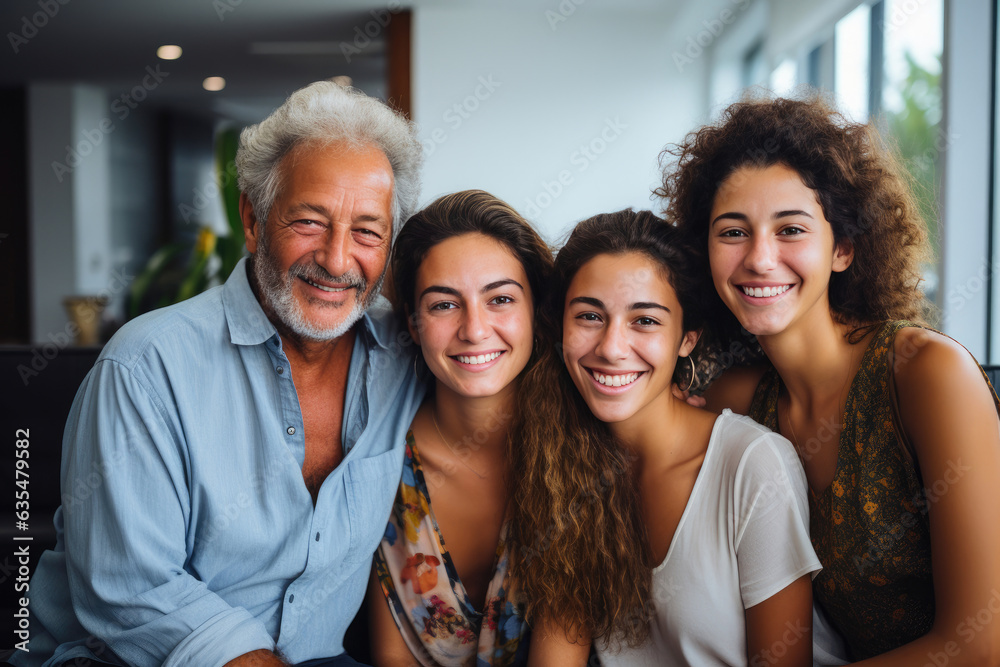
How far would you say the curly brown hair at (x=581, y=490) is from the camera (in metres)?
1.49

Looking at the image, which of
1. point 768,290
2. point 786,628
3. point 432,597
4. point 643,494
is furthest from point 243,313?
point 786,628

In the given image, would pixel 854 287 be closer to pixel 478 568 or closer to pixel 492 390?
pixel 492 390

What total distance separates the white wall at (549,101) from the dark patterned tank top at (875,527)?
4.17 metres

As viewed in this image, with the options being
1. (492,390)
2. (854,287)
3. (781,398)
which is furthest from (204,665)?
(854,287)

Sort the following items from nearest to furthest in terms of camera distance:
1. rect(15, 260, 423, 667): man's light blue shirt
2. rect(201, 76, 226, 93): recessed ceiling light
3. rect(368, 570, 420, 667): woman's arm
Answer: rect(15, 260, 423, 667): man's light blue shirt, rect(368, 570, 420, 667): woman's arm, rect(201, 76, 226, 93): recessed ceiling light

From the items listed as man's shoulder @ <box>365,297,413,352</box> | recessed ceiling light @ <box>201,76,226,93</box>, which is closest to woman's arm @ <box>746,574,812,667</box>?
man's shoulder @ <box>365,297,413,352</box>

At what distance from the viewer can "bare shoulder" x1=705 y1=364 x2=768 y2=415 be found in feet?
5.66

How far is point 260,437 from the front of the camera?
1517 mm

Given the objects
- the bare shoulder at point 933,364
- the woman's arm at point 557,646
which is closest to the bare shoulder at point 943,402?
the bare shoulder at point 933,364

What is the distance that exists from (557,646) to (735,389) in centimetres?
76

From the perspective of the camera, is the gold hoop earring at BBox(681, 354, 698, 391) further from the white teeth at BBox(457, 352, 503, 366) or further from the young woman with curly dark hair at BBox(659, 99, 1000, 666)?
the white teeth at BBox(457, 352, 503, 366)

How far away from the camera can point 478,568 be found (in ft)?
5.56

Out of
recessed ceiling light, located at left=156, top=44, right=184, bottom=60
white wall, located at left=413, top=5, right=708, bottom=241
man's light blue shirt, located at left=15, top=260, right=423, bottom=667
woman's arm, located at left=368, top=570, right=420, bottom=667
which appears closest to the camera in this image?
man's light blue shirt, located at left=15, top=260, right=423, bottom=667

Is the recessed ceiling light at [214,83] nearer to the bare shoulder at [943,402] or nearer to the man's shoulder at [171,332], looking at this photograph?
the man's shoulder at [171,332]
